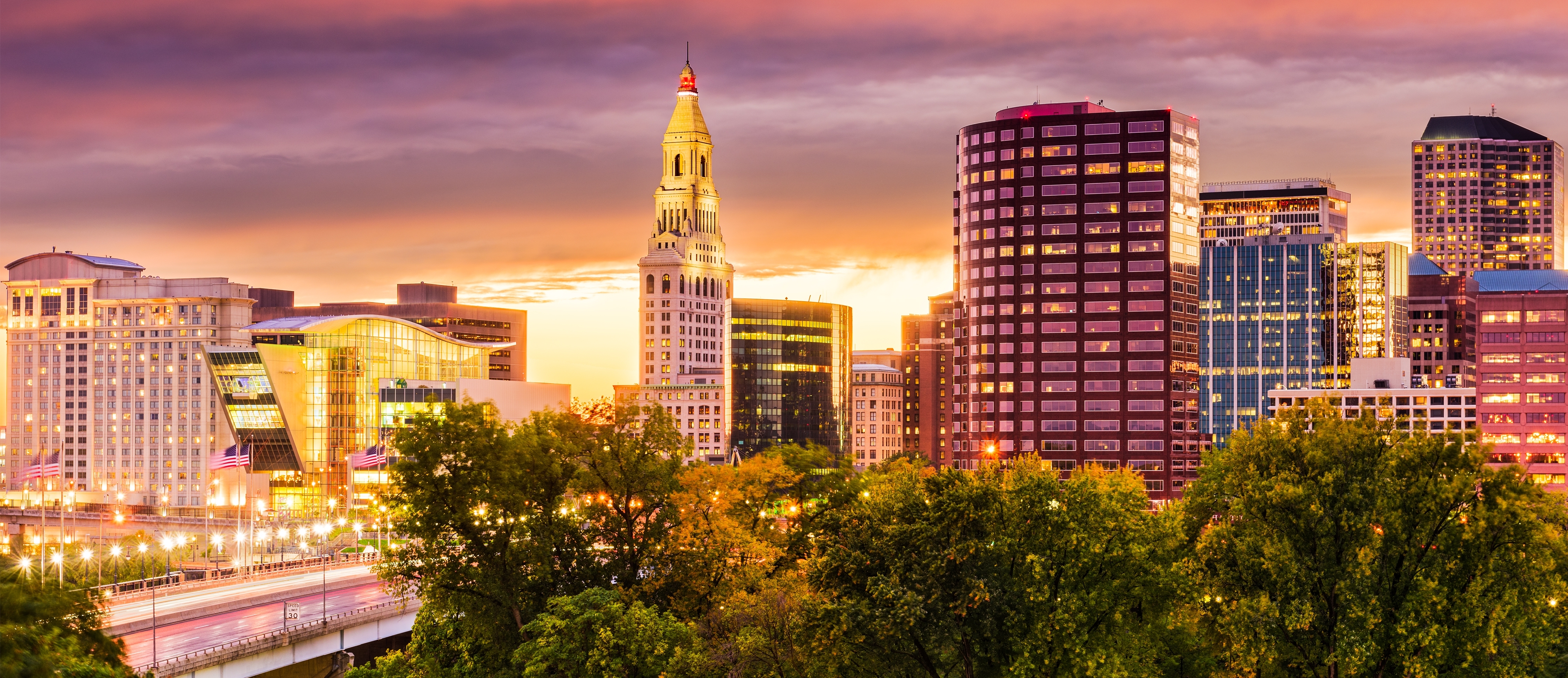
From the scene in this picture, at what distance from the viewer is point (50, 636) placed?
126ft

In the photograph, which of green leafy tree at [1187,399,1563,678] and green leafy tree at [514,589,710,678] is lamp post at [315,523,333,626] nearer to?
green leafy tree at [514,589,710,678]

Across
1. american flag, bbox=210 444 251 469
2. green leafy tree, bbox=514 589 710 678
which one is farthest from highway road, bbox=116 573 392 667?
american flag, bbox=210 444 251 469

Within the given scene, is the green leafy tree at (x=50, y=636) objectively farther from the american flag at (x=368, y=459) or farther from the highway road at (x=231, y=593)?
the american flag at (x=368, y=459)

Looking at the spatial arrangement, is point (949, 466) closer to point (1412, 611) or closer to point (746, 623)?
point (746, 623)

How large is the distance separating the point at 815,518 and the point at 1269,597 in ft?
72.4

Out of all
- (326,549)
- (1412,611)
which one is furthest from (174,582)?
(1412,611)

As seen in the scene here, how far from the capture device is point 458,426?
3396 inches

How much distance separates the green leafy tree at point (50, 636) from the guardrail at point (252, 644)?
93.2 ft

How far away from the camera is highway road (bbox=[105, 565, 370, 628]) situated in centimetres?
10281

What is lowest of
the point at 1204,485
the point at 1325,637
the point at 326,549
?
the point at 326,549

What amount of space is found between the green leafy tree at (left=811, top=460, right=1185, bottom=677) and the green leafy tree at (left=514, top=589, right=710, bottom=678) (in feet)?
31.8

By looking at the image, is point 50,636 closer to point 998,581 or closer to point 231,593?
point 998,581

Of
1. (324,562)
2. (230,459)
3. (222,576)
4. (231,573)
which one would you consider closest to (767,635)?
(324,562)

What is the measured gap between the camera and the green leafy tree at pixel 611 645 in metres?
75.4
